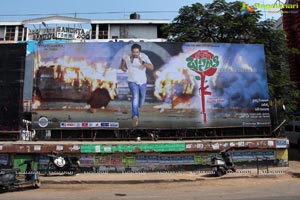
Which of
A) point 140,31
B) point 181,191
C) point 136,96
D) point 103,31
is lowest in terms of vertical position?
point 181,191

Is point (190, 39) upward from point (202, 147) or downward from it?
upward

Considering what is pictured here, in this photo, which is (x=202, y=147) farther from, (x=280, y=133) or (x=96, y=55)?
(x=96, y=55)

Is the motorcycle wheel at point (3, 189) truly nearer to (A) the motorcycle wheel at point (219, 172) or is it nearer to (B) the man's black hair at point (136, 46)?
(A) the motorcycle wheel at point (219, 172)

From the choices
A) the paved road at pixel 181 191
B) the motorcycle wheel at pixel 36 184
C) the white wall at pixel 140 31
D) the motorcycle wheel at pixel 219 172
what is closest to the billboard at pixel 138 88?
the motorcycle wheel at pixel 219 172

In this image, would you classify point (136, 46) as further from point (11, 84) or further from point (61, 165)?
point (61, 165)

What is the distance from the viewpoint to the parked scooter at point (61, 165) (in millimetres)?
13992

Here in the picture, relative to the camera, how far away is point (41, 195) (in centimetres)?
1052

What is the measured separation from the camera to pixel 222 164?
13930 mm

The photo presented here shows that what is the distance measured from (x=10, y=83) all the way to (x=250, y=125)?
10.5 meters

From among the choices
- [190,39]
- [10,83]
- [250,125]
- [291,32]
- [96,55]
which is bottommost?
[250,125]

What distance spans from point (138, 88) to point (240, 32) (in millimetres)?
8233

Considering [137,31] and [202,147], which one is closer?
[202,147]

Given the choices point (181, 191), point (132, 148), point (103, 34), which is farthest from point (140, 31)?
point (181, 191)

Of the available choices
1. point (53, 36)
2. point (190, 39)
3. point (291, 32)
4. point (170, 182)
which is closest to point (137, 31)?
point (53, 36)
